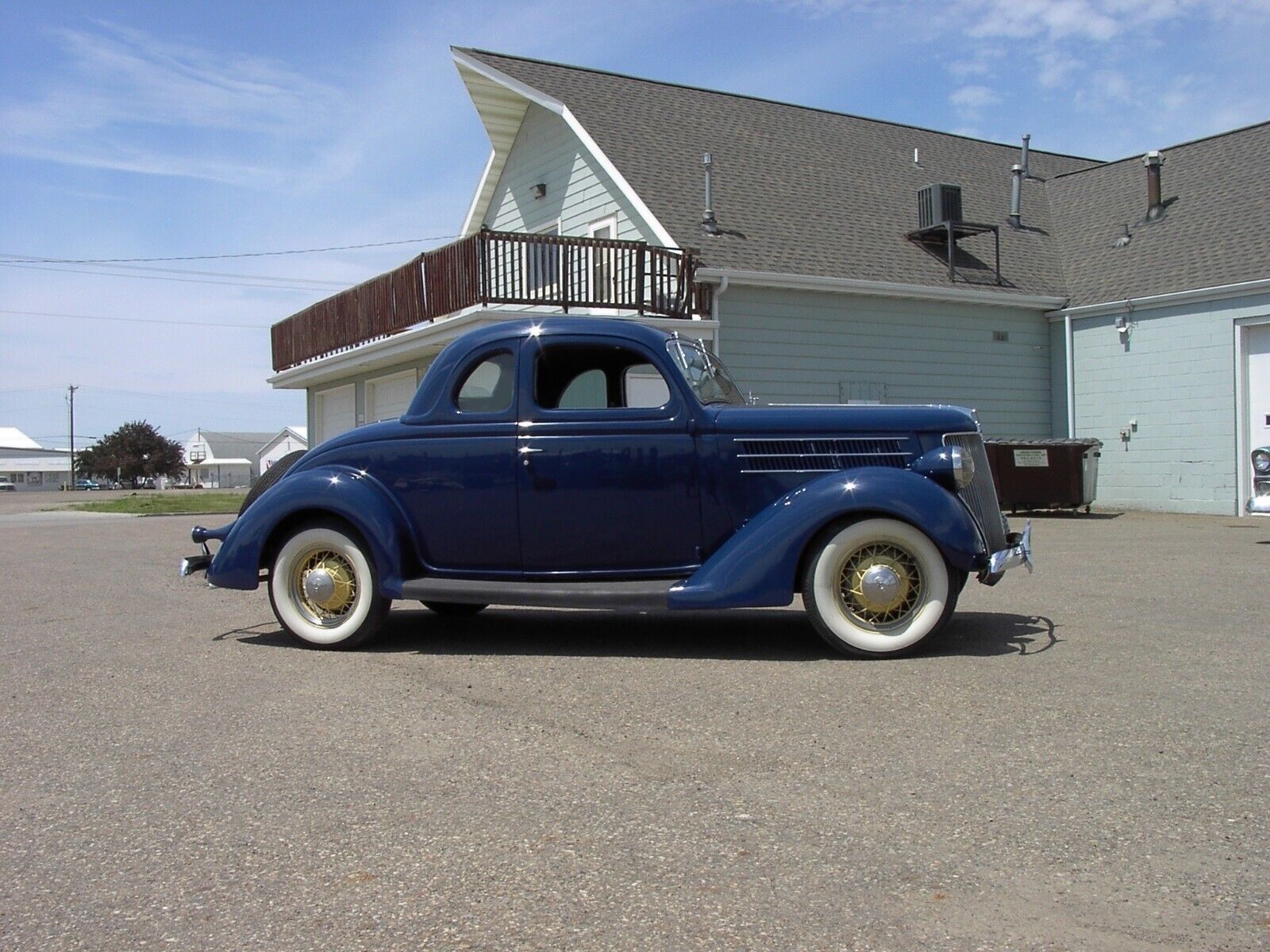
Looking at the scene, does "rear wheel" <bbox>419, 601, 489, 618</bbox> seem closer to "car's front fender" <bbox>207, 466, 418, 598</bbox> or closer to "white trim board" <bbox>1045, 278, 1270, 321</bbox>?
"car's front fender" <bbox>207, 466, 418, 598</bbox>

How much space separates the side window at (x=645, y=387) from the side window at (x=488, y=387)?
2.23ft

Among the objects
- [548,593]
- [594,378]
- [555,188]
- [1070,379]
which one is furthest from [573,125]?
[548,593]

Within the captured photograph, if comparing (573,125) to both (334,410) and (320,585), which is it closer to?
(334,410)

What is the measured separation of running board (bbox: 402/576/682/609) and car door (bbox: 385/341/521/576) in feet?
0.48

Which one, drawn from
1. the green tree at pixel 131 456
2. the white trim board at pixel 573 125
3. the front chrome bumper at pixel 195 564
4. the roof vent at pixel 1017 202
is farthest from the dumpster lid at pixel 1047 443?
the green tree at pixel 131 456

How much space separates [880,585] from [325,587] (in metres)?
3.16

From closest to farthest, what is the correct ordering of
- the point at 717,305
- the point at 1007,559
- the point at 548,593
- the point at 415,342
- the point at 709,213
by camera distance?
the point at 1007,559
the point at 548,593
the point at 415,342
the point at 717,305
the point at 709,213

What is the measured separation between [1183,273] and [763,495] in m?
15.3

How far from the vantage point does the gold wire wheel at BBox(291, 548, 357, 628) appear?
270 inches

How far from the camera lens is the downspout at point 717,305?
17.5 meters

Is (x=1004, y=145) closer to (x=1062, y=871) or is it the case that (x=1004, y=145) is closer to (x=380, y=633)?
(x=380, y=633)

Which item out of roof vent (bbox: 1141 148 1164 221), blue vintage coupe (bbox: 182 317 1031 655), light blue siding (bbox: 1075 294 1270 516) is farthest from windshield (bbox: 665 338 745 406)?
roof vent (bbox: 1141 148 1164 221)

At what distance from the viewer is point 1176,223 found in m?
20.5

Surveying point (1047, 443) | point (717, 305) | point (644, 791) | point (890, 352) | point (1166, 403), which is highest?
point (717, 305)
